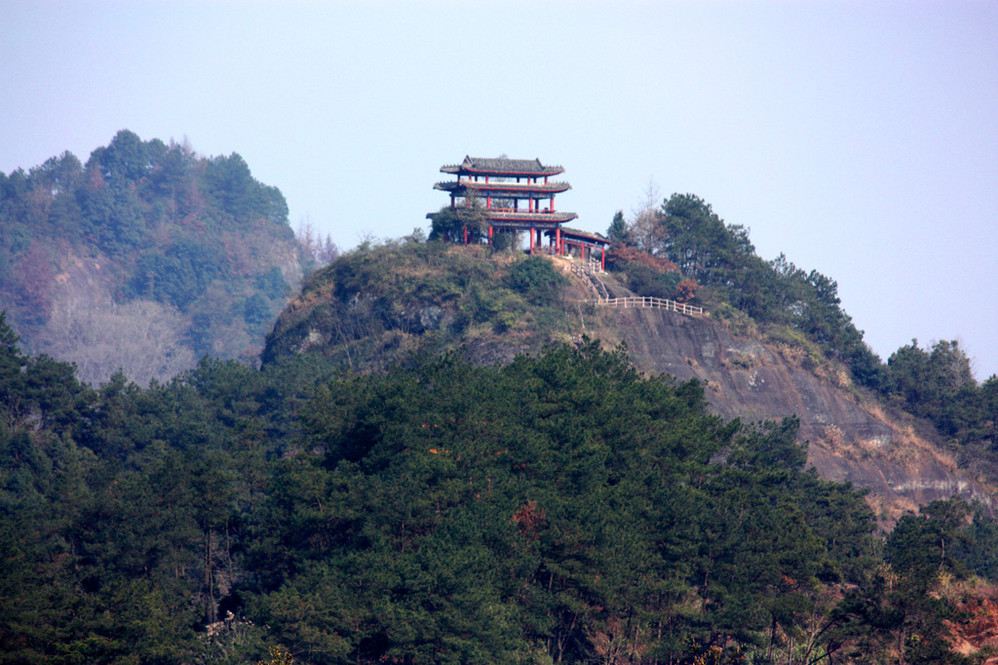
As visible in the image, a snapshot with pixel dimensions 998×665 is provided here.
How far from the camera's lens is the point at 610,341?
63.0 meters

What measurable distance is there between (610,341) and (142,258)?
111 metres

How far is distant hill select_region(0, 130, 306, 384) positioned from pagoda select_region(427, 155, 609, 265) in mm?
72242

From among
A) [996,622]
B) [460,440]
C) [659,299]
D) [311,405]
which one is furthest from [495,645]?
[659,299]

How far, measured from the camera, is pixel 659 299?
6712 centimetres

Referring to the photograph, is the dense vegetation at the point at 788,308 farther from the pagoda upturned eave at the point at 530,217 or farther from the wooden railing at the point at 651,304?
→ the pagoda upturned eave at the point at 530,217

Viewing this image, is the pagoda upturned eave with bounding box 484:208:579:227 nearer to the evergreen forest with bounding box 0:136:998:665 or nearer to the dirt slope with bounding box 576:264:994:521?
the evergreen forest with bounding box 0:136:998:665

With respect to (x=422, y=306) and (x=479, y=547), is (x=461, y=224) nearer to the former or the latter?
(x=422, y=306)

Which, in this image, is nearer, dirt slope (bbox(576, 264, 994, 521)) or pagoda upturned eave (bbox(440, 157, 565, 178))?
dirt slope (bbox(576, 264, 994, 521))

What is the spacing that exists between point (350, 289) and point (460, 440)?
32687 millimetres

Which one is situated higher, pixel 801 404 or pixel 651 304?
pixel 651 304

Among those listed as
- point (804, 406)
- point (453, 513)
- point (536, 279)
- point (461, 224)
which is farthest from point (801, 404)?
point (453, 513)

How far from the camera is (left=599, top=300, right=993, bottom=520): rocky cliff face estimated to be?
6400cm

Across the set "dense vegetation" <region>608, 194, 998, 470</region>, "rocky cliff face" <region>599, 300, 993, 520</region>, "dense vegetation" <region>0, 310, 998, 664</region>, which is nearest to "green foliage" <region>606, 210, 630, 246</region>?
"dense vegetation" <region>608, 194, 998, 470</region>

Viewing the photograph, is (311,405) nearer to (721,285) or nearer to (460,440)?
(460,440)
